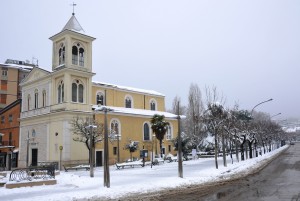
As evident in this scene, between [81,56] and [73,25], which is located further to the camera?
[81,56]

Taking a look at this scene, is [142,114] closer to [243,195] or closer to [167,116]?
[167,116]

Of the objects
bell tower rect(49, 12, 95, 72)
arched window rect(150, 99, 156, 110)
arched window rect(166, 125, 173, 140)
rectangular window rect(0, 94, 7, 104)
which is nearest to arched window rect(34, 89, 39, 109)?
bell tower rect(49, 12, 95, 72)

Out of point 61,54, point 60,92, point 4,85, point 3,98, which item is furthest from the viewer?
point 4,85

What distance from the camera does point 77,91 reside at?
39.2m

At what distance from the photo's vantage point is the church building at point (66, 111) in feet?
123

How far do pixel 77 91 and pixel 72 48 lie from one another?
5449 millimetres

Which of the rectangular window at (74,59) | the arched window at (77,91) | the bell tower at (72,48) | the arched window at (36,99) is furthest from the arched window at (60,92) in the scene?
the arched window at (36,99)

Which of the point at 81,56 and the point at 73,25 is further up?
the point at 73,25

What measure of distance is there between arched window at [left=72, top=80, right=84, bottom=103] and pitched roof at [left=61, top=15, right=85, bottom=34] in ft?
21.7

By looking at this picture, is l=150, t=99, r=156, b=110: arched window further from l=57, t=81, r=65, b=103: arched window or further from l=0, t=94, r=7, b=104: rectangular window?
l=0, t=94, r=7, b=104: rectangular window

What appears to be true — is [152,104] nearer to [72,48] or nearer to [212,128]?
[72,48]

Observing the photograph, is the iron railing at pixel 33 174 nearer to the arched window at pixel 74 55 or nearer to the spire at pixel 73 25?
the arched window at pixel 74 55

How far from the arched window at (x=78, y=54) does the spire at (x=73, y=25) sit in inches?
74.3

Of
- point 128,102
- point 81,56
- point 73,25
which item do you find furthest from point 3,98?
point 73,25
